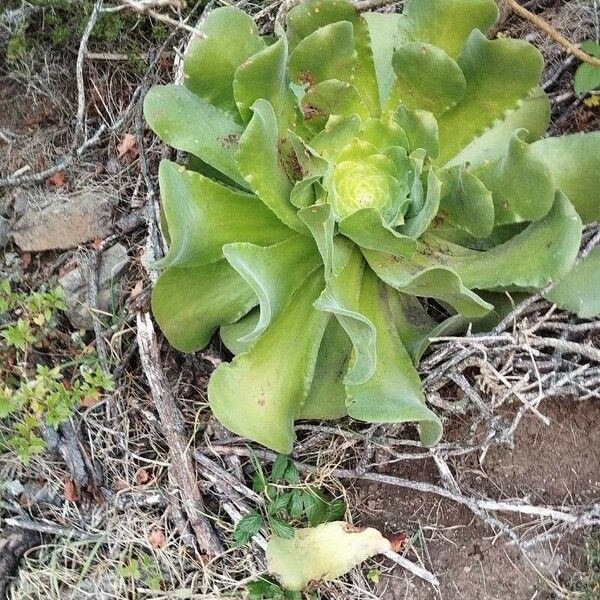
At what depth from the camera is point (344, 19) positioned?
4.55ft

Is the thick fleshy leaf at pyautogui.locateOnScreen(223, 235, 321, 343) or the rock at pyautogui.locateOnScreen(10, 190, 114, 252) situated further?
the rock at pyautogui.locateOnScreen(10, 190, 114, 252)

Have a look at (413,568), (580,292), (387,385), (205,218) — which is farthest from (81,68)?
(413,568)

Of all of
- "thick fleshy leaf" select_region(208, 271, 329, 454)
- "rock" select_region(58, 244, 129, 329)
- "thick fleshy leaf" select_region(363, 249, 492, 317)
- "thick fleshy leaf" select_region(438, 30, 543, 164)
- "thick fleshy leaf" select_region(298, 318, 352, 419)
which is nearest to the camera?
"thick fleshy leaf" select_region(363, 249, 492, 317)

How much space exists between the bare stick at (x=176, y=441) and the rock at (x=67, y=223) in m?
0.35

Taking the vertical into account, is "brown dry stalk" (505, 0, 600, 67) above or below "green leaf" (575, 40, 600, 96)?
above

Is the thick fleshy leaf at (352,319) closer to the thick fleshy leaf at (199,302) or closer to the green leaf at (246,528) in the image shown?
the thick fleshy leaf at (199,302)

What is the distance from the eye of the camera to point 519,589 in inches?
59.9

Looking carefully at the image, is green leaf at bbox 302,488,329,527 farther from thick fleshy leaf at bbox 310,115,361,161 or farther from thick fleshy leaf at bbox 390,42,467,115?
thick fleshy leaf at bbox 390,42,467,115

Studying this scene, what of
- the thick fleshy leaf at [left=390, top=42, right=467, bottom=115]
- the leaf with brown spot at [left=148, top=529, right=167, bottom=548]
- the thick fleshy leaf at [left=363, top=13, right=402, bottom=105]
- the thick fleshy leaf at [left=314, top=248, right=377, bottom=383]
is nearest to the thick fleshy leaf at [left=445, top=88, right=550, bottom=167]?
the thick fleshy leaf at [left=390, top=42, right=467, bottom=115]

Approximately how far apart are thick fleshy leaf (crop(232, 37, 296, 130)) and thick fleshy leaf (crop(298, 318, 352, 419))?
0.44 metres

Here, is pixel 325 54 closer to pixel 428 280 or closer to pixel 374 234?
pixel 374 234

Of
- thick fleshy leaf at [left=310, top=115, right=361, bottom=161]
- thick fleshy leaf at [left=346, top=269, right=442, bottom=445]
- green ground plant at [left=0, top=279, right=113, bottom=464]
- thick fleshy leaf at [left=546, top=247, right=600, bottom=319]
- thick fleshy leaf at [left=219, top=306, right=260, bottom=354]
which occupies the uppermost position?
thick fleshy leaf at [left=310, top=115, right=361, bottom=161]

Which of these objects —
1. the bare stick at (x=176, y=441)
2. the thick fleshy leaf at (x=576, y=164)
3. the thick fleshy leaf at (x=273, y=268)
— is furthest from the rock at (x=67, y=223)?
the thick fleshy leaf at (x=576, y=164)

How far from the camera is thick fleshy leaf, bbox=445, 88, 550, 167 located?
1.47 metres
